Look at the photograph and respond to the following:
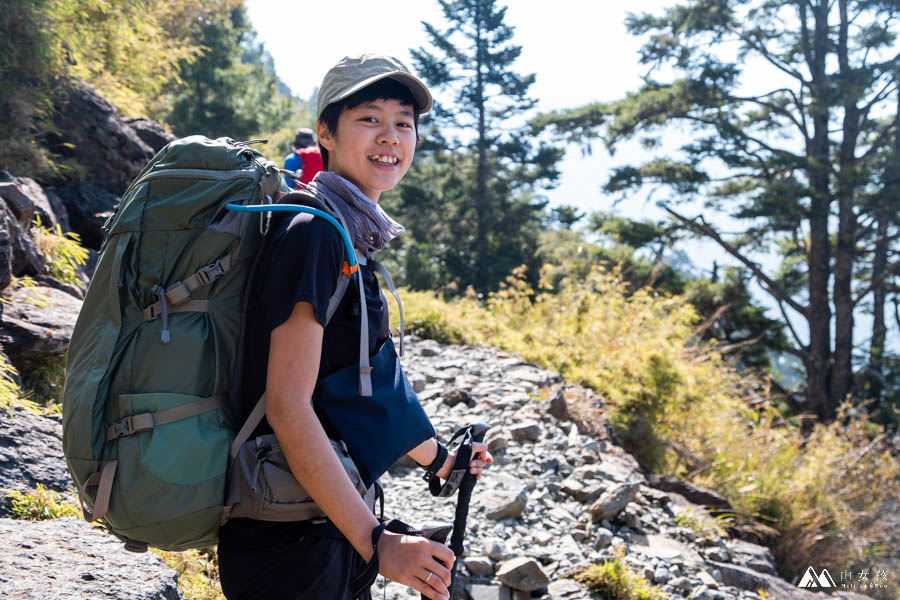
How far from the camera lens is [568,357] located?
25.0 ft

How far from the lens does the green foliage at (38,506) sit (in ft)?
8.63

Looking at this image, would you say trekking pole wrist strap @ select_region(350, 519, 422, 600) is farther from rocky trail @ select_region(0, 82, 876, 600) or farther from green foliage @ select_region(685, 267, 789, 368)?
green foliage @ select_region(685, 267, 789, 368)

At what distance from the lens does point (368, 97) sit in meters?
1.56

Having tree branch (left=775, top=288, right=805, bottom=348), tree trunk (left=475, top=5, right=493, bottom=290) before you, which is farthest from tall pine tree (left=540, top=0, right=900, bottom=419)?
tree trunk (left=475, top=5, right=493, bottom=290)

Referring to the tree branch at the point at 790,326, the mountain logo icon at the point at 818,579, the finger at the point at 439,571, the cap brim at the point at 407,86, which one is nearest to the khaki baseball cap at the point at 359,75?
the cap brim at the point at 407,86

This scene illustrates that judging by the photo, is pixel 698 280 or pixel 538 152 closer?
pixel 698 280

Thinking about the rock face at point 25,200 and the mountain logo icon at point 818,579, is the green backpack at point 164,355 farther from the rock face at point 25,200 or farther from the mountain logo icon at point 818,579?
the mountain logo icon at point 818,579

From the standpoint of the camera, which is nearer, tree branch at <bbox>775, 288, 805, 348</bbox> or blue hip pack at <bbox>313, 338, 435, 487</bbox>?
blue hip pack at <bbox>313, 338, 435, 487</bbox>

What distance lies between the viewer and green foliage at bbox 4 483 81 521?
2.63 m

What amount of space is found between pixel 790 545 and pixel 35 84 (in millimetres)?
7172

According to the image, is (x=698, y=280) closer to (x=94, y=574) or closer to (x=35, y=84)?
(x=35, y=84)

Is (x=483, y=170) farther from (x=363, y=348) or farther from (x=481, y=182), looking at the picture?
(x=363, y=348)

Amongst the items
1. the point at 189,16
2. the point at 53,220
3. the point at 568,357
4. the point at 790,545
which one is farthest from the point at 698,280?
the point at 53,220

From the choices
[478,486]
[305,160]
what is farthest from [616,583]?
[305,160]
